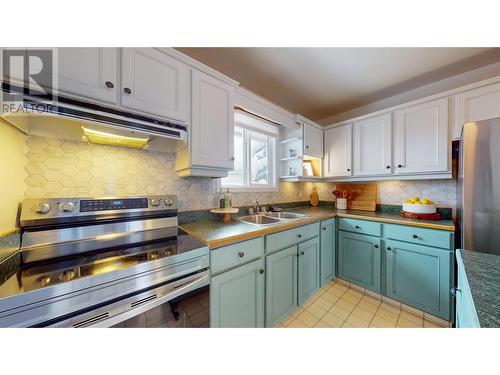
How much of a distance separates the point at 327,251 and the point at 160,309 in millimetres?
1747

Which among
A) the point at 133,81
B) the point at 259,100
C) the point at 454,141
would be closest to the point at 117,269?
the point at 133,81

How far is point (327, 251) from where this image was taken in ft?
6.34

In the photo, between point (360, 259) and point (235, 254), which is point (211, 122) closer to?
point (235, 254)

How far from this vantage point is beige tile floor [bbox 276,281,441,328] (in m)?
1.47

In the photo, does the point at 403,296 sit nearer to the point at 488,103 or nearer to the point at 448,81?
the point at 488,103

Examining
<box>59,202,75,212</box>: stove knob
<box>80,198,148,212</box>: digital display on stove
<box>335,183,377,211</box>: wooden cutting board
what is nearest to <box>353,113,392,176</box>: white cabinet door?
<box>335,183,377,211</box>: wooden cutting board

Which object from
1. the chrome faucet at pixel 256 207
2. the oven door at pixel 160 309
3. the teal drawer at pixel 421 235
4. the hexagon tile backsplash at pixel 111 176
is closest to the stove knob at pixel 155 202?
the hexagon tile backsplash at pixel 111 176

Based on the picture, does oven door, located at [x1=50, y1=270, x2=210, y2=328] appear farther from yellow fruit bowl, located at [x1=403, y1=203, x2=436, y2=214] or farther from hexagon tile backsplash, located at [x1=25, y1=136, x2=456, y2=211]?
yellow fruit bowl, located at [x1=403, y1=203, x2=436, y2=214]

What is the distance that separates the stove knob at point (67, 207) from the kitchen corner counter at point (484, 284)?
5.55 ft

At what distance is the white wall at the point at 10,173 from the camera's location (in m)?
0.78

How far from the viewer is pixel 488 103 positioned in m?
1.41

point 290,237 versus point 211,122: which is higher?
point 211,122

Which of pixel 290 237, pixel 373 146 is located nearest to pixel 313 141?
pixel 373 146
